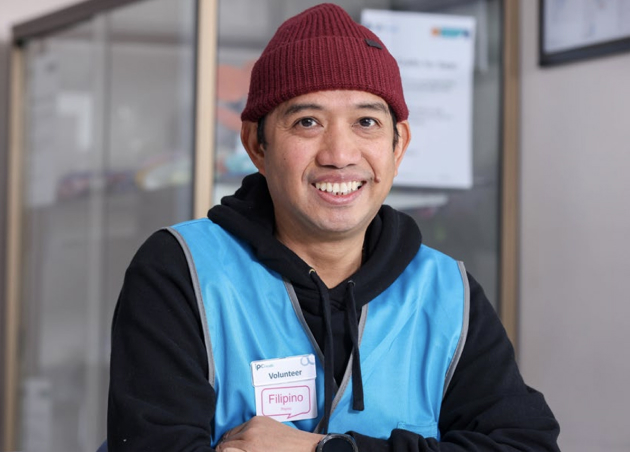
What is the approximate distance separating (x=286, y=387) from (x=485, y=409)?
0.31 meters

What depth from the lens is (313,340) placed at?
58.0 inches

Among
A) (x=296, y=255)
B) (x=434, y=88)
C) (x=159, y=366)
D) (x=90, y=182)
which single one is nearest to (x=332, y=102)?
(x=296, y=255)

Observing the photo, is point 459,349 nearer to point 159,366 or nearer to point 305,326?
point 305,326

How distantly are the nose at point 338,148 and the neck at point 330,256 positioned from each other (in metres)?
0.16

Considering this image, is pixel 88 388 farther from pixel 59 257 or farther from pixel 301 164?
pixel 301 164

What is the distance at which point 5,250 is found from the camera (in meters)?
3.58

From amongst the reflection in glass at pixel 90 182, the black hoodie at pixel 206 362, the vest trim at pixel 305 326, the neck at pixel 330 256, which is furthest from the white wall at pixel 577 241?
the vest trim at pixel 305 326

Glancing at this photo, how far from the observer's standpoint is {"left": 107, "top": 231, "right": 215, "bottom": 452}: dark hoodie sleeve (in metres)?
1.32

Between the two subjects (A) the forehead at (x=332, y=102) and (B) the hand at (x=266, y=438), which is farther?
(A) the forehead at (x=332, y=102)

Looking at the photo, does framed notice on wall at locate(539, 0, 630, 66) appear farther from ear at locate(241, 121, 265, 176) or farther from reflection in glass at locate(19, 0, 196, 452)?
ear at locate(241, 121, 265, 176)

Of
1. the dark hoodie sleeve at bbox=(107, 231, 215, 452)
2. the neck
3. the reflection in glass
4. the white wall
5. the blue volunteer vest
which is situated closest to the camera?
the dark hoodie sleeve at bbox=(107, 231, 215, 452)

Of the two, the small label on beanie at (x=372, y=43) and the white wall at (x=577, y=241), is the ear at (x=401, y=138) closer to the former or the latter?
the small label on beanie at (x=372, y=43)

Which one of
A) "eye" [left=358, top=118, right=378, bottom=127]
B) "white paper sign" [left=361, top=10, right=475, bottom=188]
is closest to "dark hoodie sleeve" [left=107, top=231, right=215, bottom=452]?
"eye" [left=358, top=118, right=378, bottom=127]

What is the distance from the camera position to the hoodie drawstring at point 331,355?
1441 millimetres
